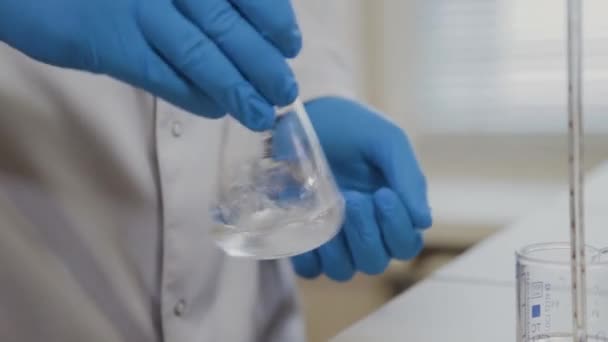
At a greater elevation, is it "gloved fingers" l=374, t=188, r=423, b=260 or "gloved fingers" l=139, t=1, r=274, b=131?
"gloved fingers" l=139, t=1, r=274, b=131

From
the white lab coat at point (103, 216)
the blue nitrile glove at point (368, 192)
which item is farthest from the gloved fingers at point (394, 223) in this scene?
the white lab coat at point (103, 216)

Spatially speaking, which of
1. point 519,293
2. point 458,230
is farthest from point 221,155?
point 458,230

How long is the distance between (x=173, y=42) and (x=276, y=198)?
155mm

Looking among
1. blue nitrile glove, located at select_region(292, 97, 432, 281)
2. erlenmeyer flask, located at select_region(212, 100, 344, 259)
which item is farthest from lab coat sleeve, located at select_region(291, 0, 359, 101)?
erlenmeyer flask, located at select_region(212, 100, 344, 259)

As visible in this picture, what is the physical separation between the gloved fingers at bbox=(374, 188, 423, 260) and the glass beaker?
256mm

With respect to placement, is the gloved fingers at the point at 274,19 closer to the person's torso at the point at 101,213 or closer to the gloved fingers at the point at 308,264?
the person's torso at the point at 101,213

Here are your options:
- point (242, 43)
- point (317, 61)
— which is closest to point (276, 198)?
point (242, 43)

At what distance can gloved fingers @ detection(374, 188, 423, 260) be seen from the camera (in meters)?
0.92

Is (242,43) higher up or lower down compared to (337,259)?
higher up

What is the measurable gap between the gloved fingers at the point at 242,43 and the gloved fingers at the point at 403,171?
0.30m

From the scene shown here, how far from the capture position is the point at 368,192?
1024 mm

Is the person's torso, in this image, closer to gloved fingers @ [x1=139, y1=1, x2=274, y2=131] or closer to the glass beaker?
gloved fingers @ [x1=139, y1=1, x2=274, y2=131]

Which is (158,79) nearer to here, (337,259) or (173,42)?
(173,42)

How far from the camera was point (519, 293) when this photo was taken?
68 centimetres
